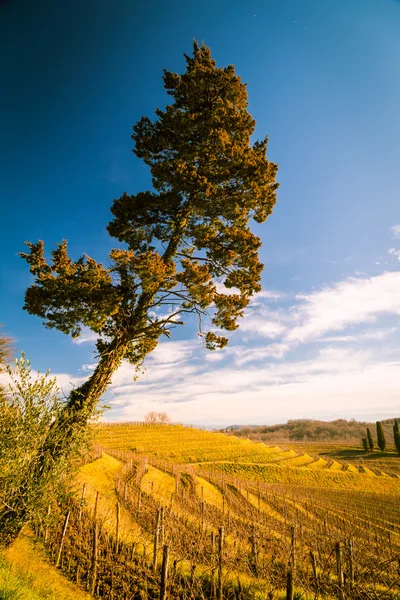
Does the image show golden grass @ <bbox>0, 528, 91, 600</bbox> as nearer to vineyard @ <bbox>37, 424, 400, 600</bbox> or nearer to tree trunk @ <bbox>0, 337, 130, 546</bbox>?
vineyard @ <bbox>37, 424, 400, 600</bbox>

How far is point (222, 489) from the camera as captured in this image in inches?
1415

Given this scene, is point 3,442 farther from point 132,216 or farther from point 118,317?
point 132,216

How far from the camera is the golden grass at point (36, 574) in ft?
29.7

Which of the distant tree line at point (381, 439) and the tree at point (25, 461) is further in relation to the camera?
the distant tree line at point (381, 439)

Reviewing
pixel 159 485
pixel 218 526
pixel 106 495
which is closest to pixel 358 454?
pixel 159 485

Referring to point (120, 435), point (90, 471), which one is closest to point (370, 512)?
point (90, 471)

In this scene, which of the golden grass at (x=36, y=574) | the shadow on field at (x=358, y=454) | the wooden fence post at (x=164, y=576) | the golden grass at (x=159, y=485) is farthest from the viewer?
the shadow on field at (x=358, y=454)

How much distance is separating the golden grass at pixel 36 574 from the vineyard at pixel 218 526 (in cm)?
47

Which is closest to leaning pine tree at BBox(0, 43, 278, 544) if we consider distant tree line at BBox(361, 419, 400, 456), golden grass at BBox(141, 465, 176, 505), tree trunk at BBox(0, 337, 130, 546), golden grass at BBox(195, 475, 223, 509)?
tree trunk at BBox(0, 337, 130, 546)

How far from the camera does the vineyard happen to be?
1007 cm

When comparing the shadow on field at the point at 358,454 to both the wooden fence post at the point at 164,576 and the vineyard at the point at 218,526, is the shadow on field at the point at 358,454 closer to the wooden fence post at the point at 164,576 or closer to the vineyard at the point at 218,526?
the vineyard at the point at 218,526

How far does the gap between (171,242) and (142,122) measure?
6334 mm

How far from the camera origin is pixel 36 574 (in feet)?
33.4

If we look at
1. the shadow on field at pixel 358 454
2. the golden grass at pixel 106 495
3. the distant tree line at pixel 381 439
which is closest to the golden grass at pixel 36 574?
the golden grass at pixel 106 495
